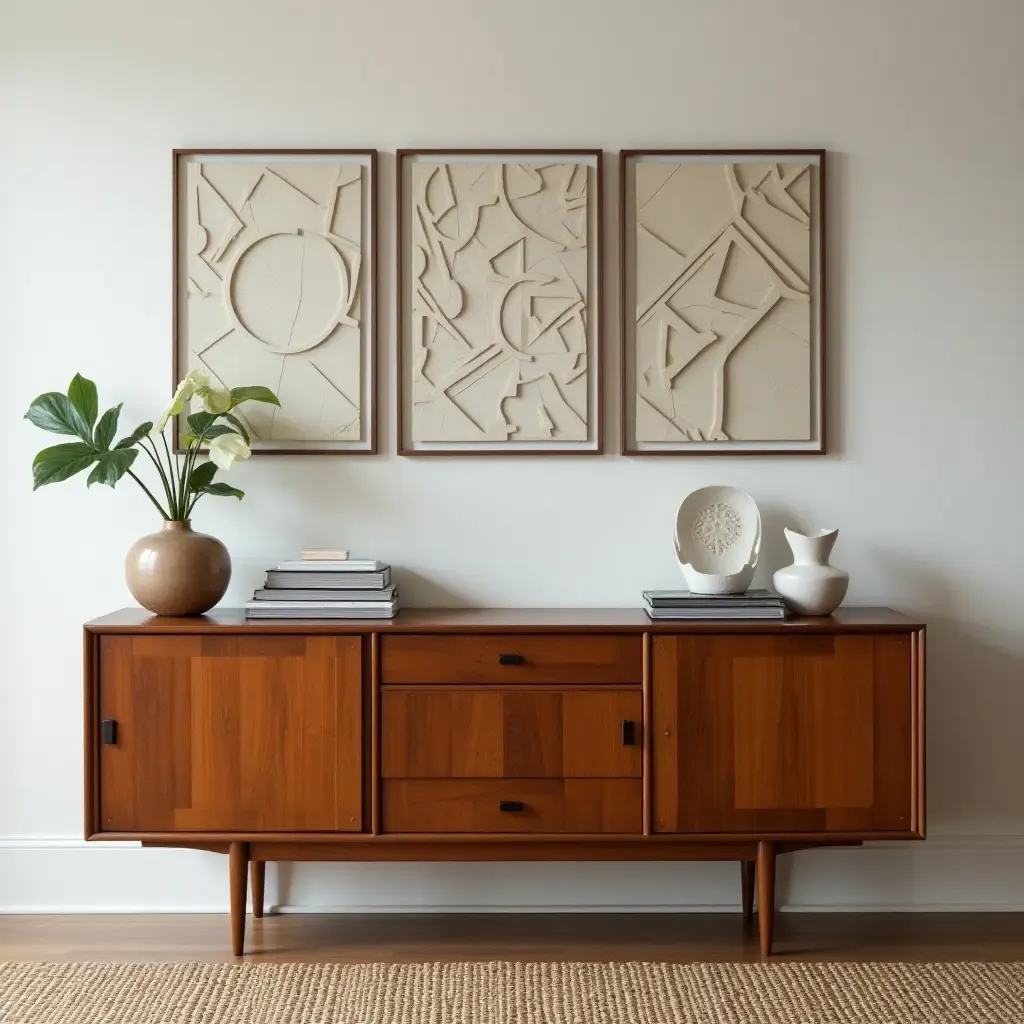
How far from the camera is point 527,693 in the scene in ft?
7.52

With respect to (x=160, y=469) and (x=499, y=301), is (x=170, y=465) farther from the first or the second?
(x=499, y=301)

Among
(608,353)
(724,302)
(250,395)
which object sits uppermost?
(724,302)

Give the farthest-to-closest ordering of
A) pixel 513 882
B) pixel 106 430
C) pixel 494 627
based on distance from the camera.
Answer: pixel 513 882, pixel 106 430, pixel 494 627

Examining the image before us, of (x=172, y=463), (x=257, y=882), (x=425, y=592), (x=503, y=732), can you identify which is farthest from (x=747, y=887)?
(x=172, y=463)

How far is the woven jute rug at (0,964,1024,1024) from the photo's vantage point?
209cm

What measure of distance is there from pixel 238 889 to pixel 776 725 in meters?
1.29

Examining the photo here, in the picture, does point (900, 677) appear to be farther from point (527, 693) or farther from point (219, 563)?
point (219, 563)

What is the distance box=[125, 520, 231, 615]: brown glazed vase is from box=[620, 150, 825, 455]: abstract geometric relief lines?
108 centimetres

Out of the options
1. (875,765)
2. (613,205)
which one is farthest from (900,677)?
(613,205)

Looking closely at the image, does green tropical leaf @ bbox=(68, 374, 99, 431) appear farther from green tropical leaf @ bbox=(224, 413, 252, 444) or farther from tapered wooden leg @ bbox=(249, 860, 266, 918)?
tapered wooden leg @ bbox=(249, 860, 266, 918)

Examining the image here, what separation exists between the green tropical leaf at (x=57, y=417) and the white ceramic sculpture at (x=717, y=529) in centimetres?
147

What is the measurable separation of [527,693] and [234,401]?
1.00 m

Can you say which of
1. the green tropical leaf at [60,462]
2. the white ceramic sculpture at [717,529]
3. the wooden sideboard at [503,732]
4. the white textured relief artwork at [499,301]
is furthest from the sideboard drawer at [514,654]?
the green tropical leaf at [60,462]

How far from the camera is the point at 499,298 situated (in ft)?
8.64
